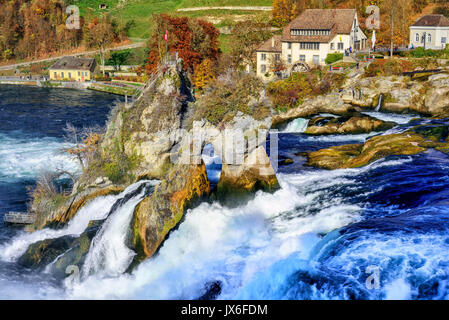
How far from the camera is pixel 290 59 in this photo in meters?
90.7

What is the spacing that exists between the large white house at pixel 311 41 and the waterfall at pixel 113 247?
190 feet

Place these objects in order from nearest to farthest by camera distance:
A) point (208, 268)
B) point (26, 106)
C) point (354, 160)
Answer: point (208, 268), point (354, 160), point (26, 106)

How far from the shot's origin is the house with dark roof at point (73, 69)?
13012 cm

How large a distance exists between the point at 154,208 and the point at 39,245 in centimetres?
937

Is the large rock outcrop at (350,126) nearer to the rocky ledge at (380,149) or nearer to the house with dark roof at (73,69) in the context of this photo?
the rocky ledge at (380,149)

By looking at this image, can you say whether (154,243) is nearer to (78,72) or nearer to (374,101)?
(374,101)

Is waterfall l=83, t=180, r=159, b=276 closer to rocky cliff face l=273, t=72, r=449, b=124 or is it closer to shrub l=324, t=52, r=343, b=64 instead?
rocky cliff face l=273, t=72, r=449, b=124

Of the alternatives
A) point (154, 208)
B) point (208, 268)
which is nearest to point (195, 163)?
point (154, 208)

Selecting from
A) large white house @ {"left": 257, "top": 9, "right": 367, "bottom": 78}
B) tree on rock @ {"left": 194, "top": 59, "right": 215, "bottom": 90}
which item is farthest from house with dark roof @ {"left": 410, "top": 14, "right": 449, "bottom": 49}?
tree on rock @ {"left": 194, "top": 59, "right": 215, "bottom": 90}

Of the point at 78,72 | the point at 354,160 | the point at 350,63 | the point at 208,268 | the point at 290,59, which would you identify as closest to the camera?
the point at 208,268

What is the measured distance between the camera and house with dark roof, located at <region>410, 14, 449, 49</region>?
8731 cm

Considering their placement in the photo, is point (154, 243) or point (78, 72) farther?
point (78, 72)

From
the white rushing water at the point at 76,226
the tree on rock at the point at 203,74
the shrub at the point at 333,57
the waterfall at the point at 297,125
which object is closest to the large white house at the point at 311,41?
the shrub at the point at 333,57

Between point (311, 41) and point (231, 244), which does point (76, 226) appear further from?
point (311, 41)
